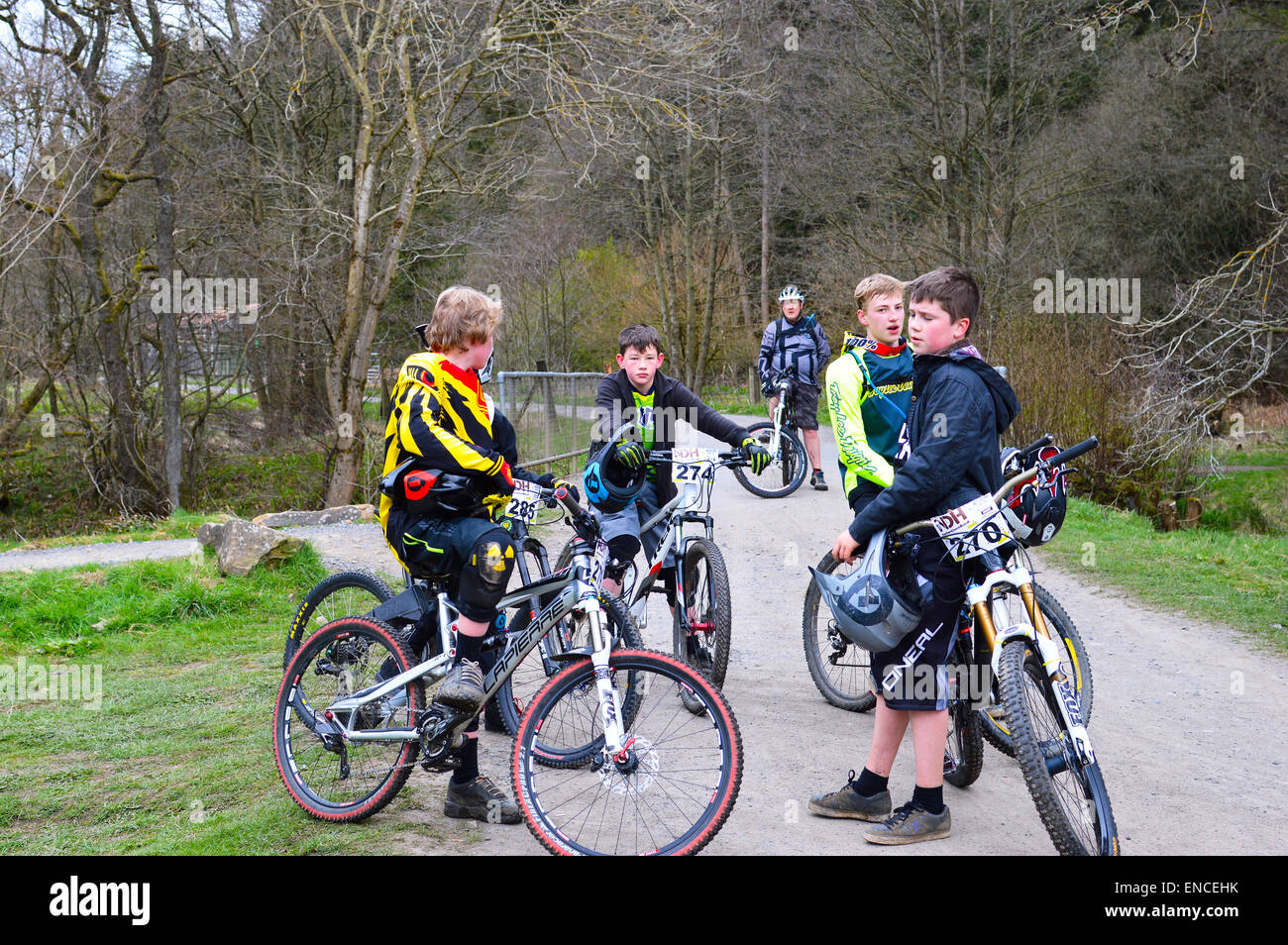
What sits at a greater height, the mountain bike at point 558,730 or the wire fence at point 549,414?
the wire fence at point 549,414

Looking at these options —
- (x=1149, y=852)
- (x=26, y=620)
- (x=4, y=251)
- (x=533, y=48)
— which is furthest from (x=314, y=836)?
(x=4, y=251)

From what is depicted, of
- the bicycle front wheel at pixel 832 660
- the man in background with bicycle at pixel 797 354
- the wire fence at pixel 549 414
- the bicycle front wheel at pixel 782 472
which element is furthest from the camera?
the wire fence at pixel 549 414

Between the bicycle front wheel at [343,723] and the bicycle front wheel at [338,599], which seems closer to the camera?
the bicycle front wheel at [343,723]

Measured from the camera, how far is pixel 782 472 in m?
12.6

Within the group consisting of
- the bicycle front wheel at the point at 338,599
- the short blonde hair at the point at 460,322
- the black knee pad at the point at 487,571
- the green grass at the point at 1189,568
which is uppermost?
the short blonde hair at the point at 460,322

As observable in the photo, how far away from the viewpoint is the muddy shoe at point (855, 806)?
416 centimetres

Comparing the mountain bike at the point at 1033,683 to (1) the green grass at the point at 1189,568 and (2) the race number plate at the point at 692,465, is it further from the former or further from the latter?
(1) the green grass at the point at 1189,568

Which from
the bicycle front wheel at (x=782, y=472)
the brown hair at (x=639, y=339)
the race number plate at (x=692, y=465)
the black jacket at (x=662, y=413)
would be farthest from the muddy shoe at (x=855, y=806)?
the bicycle front wheel at (x=782, y=472)

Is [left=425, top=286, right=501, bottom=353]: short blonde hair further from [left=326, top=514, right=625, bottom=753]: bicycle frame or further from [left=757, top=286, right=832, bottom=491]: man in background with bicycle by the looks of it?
[left=757, top=286, right=832, bottom=491]: man in background with bicycle

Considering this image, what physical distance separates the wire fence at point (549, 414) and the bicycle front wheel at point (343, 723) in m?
9.71

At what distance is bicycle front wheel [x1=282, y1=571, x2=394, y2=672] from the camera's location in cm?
472

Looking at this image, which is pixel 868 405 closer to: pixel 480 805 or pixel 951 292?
pixel 951 292

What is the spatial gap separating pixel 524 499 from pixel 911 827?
6.16ft
